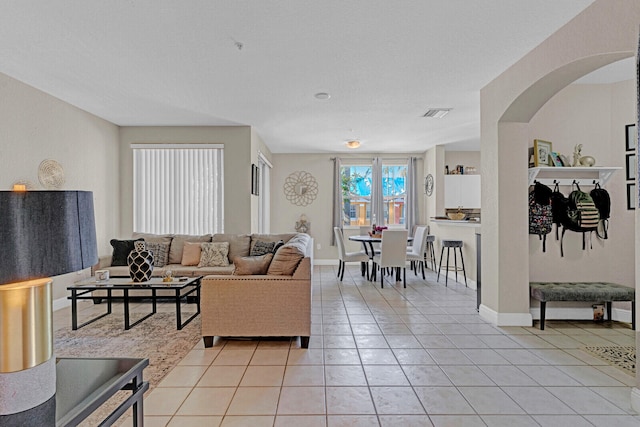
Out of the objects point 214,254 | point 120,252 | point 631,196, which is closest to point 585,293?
point 631,196

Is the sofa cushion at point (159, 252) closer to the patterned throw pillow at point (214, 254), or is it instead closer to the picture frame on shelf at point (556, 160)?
the patterned throw pillow at point (214, 254)

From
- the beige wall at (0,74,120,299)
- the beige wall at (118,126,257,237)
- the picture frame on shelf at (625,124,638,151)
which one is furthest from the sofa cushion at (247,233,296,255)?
the picture frame on shelf at (625,124,638,151)

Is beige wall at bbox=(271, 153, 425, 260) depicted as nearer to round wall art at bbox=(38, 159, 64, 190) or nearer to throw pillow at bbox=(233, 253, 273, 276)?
round wall art at bbox=(38, 159, 64, 190)

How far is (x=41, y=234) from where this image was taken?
2.97 feet

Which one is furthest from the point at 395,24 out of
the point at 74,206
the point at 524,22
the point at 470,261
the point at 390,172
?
the point at 390,172

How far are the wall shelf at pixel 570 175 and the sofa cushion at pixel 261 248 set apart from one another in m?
3.31

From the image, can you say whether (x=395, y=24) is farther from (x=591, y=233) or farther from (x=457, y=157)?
(x=457, y=157)

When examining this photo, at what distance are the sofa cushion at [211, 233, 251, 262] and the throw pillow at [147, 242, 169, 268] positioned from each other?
670 millimetres

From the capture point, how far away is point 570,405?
7.32 feet

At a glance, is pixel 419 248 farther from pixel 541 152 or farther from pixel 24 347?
pixel 24 347

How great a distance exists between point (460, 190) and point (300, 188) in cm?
354

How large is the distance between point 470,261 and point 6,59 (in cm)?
630

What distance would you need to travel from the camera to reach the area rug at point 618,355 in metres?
2.78

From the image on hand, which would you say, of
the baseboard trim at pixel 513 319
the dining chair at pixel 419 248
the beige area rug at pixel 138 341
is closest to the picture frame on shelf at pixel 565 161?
the baseboard trim at pixel 513 319
